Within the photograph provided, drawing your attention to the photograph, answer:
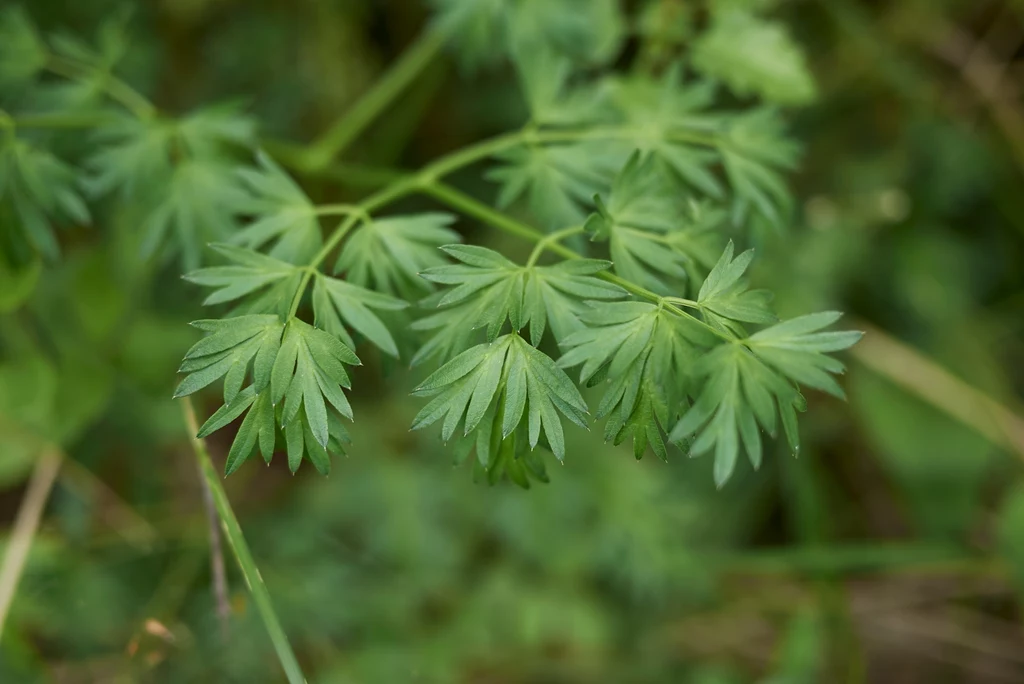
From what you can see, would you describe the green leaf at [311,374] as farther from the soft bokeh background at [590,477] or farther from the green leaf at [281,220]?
the soft bokeh background at [590,477]

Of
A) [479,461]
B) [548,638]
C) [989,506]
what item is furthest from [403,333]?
[989,506]

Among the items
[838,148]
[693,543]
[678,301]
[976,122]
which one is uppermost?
[976,122]

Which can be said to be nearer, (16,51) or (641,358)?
(641,358)

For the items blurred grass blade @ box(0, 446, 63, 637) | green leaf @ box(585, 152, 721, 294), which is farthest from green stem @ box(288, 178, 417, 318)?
blurred grass blade @ box(0, 446, 63, 637)

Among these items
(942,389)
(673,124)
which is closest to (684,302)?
(673,124)

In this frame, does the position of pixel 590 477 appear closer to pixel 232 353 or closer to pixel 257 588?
pixel 257 588

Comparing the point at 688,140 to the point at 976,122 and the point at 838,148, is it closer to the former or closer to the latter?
the point at 838,148
